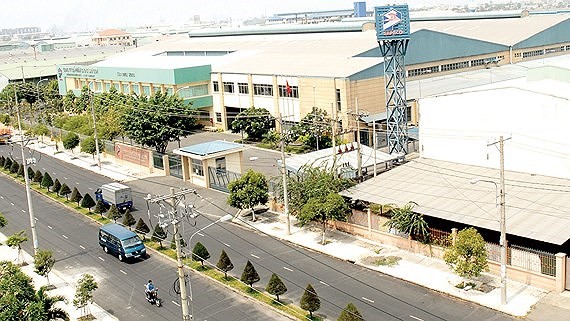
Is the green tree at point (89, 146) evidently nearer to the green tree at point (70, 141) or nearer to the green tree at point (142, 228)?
the green tree at point (70, 141)

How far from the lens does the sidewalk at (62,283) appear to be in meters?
31.1

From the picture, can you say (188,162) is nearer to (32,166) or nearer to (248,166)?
(248,166)

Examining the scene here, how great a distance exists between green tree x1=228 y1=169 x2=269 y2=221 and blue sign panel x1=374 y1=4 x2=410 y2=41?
17.3 metres

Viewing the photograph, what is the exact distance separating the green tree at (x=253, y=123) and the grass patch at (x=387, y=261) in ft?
111

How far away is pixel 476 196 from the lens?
3631 centimetres

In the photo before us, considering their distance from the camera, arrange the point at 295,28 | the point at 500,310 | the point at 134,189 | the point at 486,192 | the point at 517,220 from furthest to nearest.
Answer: the point at 295,28
the point at 134,189
the point at 486,192
the point at 517,220
the point at 500,310

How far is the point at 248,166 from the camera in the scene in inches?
2281

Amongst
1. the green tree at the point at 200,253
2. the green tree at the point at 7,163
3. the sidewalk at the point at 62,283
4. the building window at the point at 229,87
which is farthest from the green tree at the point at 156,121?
the green tree at the point at 200,253

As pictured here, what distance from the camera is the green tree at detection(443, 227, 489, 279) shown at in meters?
30.1

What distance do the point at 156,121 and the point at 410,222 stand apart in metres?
32.2

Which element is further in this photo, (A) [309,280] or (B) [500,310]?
(A) [309,280]

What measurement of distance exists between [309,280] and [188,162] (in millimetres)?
24154

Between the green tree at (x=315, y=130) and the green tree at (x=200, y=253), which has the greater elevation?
the green tree at (x=315, y=130)

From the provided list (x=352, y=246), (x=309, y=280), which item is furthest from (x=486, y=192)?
(x=309, y=280)
